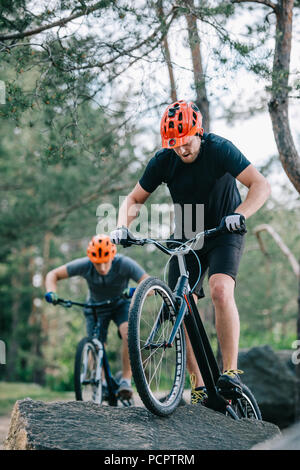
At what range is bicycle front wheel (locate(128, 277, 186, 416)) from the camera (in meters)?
2.85

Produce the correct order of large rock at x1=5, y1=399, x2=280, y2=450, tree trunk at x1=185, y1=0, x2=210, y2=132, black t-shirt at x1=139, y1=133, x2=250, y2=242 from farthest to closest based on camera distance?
tree trunk at x1=185, y1=0, x2=210, y2=132, black t-shirt at x1=139, y1=133, x2=250, y2=242, large rock at x1=5, y1=399, x2=280, y2=450

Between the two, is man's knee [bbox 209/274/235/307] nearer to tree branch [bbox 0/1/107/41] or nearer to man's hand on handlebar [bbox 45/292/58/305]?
man's hand on handlebar [bbox 45/292/58/305]

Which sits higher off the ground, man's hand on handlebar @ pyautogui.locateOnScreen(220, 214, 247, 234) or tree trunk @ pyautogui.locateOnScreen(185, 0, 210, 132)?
tree trunk @ pyautogui.locateOnScreen(185, 0, 210, 132)

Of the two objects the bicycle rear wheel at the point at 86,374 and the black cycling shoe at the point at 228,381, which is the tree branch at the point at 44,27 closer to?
the bicycle rear wheel at the point at 86,374

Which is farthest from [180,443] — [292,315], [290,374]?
[292,315]

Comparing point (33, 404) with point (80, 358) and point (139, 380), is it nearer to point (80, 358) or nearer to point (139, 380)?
point (139, 380)

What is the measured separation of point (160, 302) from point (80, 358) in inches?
97.9

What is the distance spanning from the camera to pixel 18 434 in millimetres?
2875

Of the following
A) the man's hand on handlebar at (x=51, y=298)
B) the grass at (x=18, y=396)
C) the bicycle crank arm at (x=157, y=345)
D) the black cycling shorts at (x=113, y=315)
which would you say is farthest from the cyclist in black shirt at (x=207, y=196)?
the grass at (x=18, y=396)

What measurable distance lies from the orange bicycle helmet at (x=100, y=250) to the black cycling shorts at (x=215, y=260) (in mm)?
2002

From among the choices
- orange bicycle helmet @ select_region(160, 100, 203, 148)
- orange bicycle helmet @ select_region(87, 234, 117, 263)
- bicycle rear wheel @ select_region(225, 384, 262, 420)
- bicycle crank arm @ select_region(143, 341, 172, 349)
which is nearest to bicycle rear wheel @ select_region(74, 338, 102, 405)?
orange bicycle helmet @ select_region(87, 234, 117, 263)

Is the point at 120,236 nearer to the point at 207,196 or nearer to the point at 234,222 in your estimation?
the point at 234,222

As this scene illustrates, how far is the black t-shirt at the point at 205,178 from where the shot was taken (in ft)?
12.1

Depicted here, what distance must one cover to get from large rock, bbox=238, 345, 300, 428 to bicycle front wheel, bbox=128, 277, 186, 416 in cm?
691
